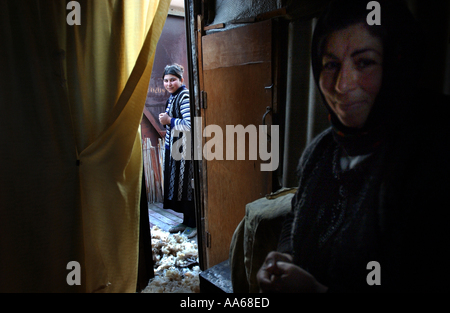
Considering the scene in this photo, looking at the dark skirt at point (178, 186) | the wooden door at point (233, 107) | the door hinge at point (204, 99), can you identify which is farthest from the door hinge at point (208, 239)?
the door hinge at point (204, 99)

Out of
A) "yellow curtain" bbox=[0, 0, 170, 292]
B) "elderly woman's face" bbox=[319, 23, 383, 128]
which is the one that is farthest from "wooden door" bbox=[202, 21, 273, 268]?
"elderly woman's face" bbox=[319, 23, 383, 128]

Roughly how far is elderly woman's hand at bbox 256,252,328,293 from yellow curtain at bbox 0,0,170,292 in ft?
3.30

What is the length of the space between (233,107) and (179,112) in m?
1.39

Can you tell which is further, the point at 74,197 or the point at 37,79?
the point at 74,197

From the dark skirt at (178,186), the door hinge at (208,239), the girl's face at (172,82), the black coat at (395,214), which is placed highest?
the girl's face at (172,82)

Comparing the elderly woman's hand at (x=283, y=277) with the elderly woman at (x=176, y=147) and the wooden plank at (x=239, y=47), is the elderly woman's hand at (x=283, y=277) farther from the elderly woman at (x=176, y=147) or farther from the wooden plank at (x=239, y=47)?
the elderly woman at (x=176, y=147)

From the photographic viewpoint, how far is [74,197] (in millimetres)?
1877

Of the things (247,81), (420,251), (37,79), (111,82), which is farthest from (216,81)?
(420,251)

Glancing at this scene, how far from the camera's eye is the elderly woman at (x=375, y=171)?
1.09m

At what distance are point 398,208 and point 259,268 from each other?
75cm

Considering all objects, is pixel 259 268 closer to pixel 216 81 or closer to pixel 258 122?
pixel 258 122

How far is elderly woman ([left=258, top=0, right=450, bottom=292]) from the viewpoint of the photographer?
1093mm

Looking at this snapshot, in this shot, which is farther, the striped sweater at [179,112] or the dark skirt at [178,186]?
the dark skirt at [178,186]

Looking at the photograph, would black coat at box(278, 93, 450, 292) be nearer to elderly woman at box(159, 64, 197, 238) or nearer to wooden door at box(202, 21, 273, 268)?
wooden door at box(202, 21, 273, 268)
